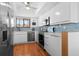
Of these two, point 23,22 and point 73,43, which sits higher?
point 23,22

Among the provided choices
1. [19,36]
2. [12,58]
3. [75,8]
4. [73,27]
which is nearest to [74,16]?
[75,8]

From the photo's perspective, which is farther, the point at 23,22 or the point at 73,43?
the point at 23,22

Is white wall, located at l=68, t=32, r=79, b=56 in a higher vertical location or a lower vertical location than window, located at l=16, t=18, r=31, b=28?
lower

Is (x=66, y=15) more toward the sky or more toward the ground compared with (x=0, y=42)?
more toward the sky

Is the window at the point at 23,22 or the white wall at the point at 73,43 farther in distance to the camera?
the window at the point at 23,22

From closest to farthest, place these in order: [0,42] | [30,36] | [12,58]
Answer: [12,58] → [0,42] → [30,36]

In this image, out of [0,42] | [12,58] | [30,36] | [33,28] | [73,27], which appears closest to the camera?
[12,58]

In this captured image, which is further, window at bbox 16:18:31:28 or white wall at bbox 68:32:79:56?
window at bbox 16:18:31:28

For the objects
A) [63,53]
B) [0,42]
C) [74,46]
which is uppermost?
[0,42]

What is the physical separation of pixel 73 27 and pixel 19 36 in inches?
140

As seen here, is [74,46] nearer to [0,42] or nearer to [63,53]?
[63,53]

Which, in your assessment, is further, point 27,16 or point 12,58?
point 27,16

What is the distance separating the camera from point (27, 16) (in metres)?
6.10

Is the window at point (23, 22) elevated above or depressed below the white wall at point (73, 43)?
above
